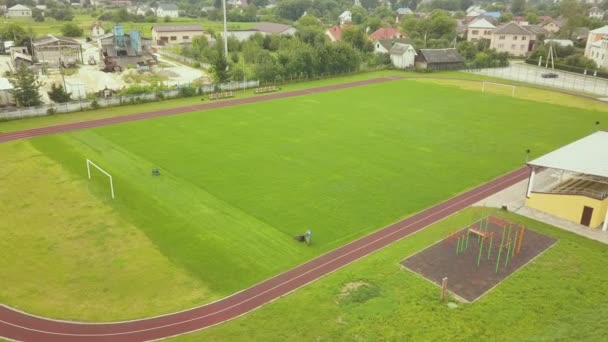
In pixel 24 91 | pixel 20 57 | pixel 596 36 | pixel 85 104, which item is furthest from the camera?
pixel 596 36

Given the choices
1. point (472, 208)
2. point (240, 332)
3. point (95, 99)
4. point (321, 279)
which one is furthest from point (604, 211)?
point (95, 99)

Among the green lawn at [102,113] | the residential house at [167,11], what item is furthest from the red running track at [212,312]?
the residential house at [167,11]

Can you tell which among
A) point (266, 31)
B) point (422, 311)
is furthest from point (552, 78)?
point (422, 311)

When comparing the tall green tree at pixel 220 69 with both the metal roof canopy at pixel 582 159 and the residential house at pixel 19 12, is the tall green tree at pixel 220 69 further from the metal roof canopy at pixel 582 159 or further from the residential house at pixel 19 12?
the residential house at pixel 19 12

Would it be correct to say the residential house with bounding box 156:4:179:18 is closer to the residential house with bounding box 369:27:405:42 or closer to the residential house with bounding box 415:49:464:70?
the residential house with bounding box 369:27:405:42

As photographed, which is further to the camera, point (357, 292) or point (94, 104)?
point (94, 104)

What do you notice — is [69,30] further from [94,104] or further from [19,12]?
[94,104]

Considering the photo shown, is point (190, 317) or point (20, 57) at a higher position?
point (20, 57)

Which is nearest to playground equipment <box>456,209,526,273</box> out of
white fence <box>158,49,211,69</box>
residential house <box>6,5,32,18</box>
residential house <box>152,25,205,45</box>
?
white fence <box>158,49,211,69</box>
